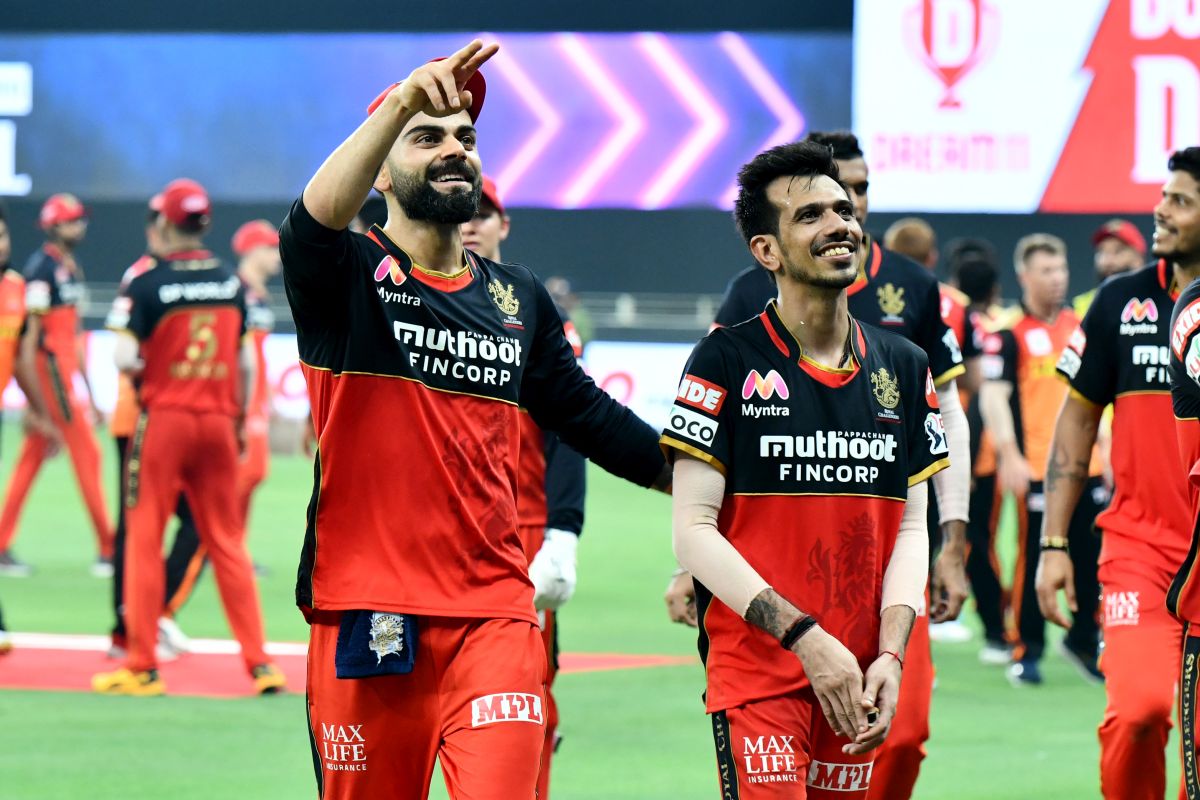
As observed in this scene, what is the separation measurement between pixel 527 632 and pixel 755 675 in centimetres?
56

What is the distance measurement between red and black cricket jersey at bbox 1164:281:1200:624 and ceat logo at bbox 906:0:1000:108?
15970mm

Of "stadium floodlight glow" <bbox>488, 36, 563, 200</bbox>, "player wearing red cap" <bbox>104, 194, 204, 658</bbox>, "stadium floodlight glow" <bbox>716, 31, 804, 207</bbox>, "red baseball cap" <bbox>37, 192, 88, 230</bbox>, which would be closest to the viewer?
"player wearing red cap" <bbox>104, 194, 204, 658</bbox>

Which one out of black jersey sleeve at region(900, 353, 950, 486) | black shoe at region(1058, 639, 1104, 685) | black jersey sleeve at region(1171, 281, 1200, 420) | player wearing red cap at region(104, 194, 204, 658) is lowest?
black shoe at region(1058, 639, 1104, 685)

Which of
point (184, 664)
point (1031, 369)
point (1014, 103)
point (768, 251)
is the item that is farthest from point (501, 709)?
point (1014, 103)

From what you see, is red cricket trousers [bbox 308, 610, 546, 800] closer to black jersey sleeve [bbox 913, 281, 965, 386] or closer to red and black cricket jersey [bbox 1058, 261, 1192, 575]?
black jersey sleeve [bbox 913, 281, 965, 386]

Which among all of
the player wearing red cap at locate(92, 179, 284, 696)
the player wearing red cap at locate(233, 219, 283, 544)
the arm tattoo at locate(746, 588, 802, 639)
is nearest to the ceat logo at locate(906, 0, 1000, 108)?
the player wearing red cap at locate(233, 219, 283, 544)

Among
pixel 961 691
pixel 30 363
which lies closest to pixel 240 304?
pixel 30 363

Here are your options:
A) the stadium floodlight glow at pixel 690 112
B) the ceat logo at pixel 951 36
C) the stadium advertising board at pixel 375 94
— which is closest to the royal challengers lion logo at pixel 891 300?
the ceat logo at pixel 951 36

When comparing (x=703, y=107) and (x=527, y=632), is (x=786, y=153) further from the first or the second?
(x=703, y=107)

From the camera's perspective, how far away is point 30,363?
11.4 meters

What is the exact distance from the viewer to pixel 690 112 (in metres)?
24.9

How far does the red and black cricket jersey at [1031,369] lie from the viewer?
411 inches

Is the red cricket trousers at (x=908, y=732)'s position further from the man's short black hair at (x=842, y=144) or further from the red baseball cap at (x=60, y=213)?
the red baseball cap at (x=60, y=213)

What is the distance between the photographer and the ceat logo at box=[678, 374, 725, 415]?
4.35 metres
